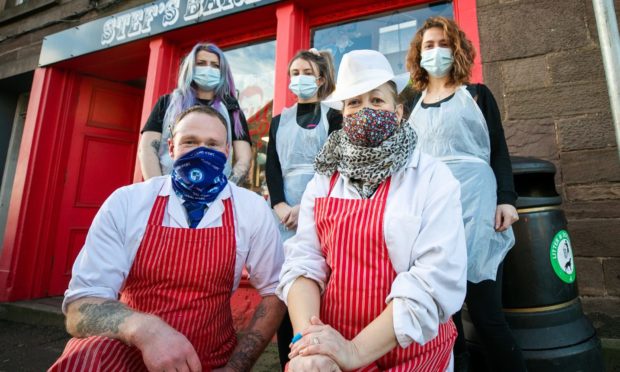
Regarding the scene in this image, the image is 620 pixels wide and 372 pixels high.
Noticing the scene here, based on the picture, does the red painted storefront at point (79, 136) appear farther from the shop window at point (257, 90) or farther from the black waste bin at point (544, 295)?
the black waste bin at point (544, 295)

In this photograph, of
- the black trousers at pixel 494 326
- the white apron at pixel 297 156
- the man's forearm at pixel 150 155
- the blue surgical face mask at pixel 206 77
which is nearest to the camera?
the black trousers at pixel 494 326

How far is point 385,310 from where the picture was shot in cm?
110

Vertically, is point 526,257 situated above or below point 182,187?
below

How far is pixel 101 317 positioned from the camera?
122cm

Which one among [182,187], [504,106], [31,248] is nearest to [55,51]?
[31,248]

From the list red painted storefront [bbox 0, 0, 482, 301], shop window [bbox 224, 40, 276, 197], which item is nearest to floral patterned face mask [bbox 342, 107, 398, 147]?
shop window [bbox 224, 40, 276, 197]

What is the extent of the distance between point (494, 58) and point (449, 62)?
1219 mm

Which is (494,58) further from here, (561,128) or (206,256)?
(206,256)

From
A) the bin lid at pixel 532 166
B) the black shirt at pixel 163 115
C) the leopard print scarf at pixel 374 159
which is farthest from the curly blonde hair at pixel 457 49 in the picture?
the black shirt at pixel 163 115

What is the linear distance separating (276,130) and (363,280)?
1.45m

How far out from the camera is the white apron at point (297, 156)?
219 centimetres

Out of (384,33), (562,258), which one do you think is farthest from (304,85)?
(562,258)

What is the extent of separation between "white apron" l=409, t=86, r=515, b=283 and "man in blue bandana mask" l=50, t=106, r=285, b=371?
3.11 feet

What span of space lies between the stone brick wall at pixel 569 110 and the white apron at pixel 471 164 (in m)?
1.19
